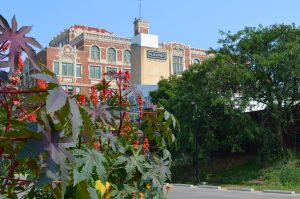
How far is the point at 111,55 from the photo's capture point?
69.9 meters

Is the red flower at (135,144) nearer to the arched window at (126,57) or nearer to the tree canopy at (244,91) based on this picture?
the tree canopy at (244,91)

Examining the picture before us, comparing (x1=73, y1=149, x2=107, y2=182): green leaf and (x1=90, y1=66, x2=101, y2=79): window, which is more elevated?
(x1=90, y1=66, x2=101, y2=79): window

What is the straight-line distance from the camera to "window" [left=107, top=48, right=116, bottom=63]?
228ft

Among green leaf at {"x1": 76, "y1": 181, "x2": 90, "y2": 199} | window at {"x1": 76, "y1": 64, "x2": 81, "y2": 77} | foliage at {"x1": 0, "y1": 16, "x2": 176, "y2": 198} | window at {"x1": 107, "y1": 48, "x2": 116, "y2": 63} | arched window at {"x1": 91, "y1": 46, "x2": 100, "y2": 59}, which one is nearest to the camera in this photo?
foliage at {"x1": 0, "y1": 16, "x2": 176, "y2": 198}

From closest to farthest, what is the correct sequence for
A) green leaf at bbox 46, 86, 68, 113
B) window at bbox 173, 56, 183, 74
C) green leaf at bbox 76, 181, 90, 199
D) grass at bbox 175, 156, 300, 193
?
1. green leaf at bbox 46, 86, 68, 113
2. green leaf at bbox 76, 181, 90, 199
3. grass at bbox 175, 156, 300, 193
4. window at bbox 173, 56, 183, 74

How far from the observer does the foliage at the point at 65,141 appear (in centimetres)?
146

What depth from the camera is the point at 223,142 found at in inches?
1145

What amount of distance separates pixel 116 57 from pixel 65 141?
6938 cm

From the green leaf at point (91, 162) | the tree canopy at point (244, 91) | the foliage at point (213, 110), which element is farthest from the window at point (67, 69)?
the green leaf at point (91, 162)

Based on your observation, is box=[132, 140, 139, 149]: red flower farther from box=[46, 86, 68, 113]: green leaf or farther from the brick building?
the brick building

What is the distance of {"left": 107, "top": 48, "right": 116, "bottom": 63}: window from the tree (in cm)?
4177

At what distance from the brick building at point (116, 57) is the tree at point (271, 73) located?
1277 inches

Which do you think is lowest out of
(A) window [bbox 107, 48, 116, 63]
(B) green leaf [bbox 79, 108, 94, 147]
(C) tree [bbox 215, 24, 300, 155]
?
(B) green leaf [bbox 79, 108, 94, 147]

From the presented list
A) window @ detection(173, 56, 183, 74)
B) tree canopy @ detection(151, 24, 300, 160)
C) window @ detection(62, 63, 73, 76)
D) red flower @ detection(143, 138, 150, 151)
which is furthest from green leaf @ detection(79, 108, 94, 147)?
window @ detection(173, 56, 183, 74)
